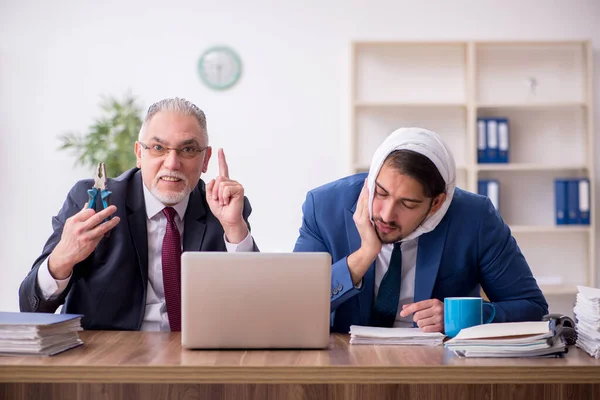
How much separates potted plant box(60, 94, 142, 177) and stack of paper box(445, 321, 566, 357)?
10.7 ft

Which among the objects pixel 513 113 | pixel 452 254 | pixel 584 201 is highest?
pixel 513 113

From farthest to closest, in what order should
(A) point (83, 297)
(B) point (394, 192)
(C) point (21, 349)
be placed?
(A) point (83, 297) < (B) point (394, 192) < (C) point (21, 349)

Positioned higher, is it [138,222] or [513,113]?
[513,113]

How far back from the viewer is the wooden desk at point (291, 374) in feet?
4.84

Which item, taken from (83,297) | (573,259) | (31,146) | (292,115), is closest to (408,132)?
(83,297)

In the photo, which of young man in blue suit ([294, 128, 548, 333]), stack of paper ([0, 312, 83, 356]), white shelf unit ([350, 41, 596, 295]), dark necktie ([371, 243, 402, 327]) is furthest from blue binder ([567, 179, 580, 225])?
stack of paper ([0, 312, 83, 356])

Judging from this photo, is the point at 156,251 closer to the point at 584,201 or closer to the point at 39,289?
the point at 39,289

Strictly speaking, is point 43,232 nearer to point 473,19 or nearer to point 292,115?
point 292,115

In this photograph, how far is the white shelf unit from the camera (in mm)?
4863

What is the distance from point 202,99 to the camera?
4.91 meters

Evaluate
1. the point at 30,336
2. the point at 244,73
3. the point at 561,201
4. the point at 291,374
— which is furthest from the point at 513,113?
the point at 30,336

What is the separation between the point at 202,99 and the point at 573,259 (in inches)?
106

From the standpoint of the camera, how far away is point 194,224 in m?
2.39

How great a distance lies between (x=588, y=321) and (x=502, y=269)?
1.78 feet
